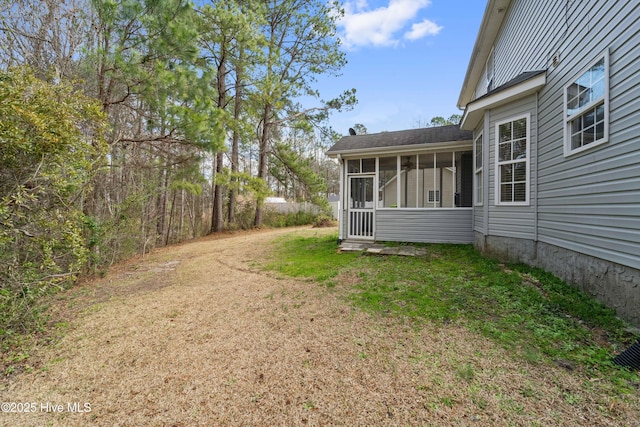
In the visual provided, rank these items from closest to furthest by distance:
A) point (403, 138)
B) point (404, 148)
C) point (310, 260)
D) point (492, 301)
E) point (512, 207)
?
point (492, 301) → point (512, 207) → point (310, 260) → point (404, 148) → point (403, 138)

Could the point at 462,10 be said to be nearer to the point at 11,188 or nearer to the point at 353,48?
the point at 353,48

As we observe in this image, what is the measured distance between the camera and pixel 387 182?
830 centimetres

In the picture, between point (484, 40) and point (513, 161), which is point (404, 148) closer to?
point (513, 161)

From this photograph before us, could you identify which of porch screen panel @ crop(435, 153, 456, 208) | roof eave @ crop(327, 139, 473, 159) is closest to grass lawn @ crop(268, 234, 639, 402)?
porch screen panel @ crop(435, 153, 456, 208)

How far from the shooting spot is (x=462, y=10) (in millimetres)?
8539

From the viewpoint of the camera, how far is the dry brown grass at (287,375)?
1812 mm

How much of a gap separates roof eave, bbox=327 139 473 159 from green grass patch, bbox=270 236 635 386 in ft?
9.50

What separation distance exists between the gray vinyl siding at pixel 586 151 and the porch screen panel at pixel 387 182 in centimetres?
284

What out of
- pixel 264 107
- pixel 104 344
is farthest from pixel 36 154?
pixel 264 107

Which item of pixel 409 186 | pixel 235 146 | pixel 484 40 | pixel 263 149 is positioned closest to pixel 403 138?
pixel 409 186

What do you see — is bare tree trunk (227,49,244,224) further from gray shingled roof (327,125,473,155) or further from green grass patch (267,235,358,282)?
gray shingled roof (327,125,473,155)

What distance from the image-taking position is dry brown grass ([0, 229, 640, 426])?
181cm

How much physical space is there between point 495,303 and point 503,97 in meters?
3.95

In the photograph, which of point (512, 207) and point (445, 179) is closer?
point (512, 207)
